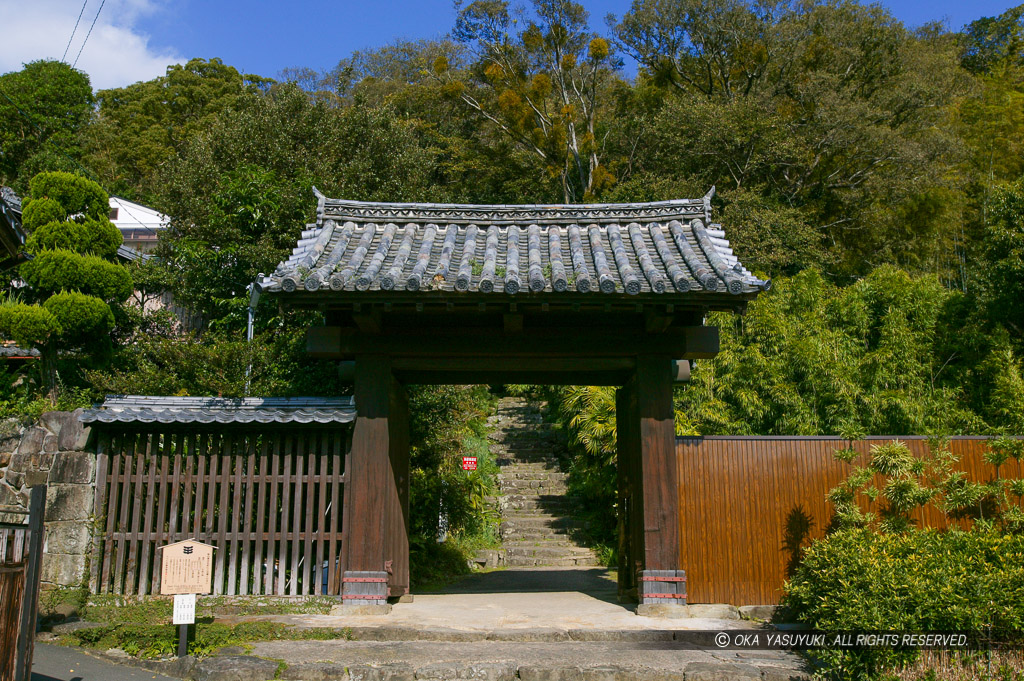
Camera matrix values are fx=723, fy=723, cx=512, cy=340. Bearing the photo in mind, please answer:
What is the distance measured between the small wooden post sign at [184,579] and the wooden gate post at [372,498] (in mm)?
1724

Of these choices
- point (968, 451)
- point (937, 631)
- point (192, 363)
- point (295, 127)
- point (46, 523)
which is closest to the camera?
point (937, 631)

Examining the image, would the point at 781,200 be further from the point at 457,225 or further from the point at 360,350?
the point at 360,350

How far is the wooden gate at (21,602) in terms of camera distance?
16.3 ft

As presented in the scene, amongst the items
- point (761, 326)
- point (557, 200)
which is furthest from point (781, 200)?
point (761, 326)

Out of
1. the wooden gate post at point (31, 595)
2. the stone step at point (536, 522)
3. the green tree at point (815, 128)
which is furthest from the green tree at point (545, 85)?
the wooden gate post at point (31, 595)

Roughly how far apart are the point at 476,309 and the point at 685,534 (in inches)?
136

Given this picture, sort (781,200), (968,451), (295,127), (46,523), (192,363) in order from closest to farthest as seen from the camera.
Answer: (46,523) < (968,451) < (192,363) < (295,127) < (781,200)

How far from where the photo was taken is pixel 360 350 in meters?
8.38

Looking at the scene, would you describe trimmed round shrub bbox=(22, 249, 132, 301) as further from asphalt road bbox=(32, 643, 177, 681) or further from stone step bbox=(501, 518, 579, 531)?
stone step bbox=(501, 518, 579, 531)

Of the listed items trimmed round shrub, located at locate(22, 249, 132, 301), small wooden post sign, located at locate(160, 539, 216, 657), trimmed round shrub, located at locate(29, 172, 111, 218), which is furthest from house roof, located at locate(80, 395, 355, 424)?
trimmed round shrub, located at locate(29, 172, 111, 218)

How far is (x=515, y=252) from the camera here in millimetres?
8680

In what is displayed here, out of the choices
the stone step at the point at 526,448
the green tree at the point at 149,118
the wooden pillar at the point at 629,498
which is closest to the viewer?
the wooden pillar at the point at 629,498

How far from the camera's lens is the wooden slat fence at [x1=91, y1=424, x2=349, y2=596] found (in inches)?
310

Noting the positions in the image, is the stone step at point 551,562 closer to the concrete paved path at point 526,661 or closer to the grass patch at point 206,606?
the grass patch at point 206,606
